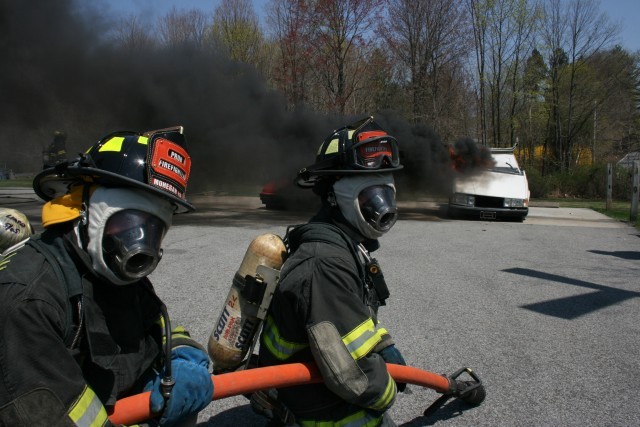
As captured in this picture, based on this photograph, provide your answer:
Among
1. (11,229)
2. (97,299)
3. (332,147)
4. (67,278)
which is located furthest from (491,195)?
(67,278)

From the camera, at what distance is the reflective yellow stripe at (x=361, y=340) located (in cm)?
160

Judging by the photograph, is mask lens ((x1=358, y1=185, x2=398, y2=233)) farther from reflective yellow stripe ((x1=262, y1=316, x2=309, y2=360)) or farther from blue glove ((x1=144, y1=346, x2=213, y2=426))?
blue glove ((x1=144, y1=346, x2=213, y2=426))

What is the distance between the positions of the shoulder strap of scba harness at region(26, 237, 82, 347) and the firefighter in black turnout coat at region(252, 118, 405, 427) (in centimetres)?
66

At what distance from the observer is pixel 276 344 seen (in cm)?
184

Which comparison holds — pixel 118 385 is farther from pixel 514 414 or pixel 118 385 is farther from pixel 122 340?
pixel 514 414

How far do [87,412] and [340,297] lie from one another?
0.77 meters

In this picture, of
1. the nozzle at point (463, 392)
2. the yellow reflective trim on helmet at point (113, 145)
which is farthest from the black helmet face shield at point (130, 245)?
the nozzle at point (463, 392)

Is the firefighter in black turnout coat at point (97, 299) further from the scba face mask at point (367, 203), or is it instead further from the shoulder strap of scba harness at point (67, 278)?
the scba face mask at point (367, 203)

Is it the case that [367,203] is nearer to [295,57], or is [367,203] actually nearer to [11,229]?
[11,229]

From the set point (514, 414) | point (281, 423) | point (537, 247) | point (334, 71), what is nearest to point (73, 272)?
point (281, 423)

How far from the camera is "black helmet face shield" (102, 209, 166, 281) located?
1.39 meters

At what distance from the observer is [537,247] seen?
8398 millimetres

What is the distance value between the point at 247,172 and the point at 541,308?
378 inches

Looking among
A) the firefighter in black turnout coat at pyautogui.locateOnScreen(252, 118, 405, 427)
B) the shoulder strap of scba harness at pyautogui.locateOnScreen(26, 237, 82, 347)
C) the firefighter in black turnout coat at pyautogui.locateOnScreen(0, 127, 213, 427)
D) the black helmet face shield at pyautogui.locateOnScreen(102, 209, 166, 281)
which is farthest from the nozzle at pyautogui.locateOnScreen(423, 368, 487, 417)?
the shoulder strap of scba harness at pyautogui.locateOnScreen(26, 237, 82, 347)
